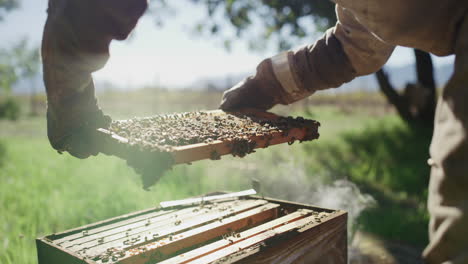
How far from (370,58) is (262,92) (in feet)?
2.47

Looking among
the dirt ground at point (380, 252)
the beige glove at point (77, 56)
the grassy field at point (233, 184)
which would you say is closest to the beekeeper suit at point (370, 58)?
the beige glove at point (77, 56)

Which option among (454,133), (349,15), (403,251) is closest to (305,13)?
(403,251)

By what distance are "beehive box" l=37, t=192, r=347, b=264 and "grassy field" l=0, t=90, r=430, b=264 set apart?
121cm

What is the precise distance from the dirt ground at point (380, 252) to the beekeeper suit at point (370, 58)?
2.40 metres

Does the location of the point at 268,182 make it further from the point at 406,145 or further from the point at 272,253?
the point at 406,145

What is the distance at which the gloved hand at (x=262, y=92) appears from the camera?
8.79ft

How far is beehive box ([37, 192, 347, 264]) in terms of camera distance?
201 centimetres

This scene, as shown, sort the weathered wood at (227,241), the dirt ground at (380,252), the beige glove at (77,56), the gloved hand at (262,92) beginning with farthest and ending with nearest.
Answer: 1. the dirt ground at (380,252)
2. the gloved hand at (262,92)
3. the weathered wood at (227,241)
4. the beige glove at (77,56)

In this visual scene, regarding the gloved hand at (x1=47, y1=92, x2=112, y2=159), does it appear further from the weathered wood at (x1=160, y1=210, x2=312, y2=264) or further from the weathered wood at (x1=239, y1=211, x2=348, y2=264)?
the weathered wood at (x1=239, y1=211, x2=348, y2=264)

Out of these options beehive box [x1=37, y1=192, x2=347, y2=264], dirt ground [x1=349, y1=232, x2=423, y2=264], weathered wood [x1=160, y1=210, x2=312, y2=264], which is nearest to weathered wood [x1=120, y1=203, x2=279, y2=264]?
beehive box [x1=37, y1=192, x2=347, y2=264]

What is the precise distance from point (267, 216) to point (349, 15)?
1.46m

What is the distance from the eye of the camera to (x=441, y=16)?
144 centimetres

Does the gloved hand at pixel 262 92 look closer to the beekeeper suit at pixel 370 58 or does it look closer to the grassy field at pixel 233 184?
the beekeeper suit at pixel 370 58

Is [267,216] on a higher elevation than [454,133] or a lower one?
lower
